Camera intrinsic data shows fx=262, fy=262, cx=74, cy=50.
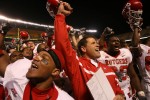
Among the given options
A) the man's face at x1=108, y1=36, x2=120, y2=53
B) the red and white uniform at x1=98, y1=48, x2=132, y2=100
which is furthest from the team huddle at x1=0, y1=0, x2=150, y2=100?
the man's face at x1=108, y1=36, x2=120, y2=53

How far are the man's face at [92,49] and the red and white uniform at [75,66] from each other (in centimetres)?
9

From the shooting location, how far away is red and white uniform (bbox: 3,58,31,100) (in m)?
3.12

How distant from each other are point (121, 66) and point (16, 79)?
2.40 m

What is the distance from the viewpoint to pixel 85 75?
3.16m

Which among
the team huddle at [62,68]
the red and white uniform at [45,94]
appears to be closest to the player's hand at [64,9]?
the team huddle at [62,68]

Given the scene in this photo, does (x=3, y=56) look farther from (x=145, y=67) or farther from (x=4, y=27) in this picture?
(x=145, y=67)

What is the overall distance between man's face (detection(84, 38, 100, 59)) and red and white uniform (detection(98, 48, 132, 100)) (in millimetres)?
1396

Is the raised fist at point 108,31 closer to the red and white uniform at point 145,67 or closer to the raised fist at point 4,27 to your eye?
the red and white uniform at point 145,67

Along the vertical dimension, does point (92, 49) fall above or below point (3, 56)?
above

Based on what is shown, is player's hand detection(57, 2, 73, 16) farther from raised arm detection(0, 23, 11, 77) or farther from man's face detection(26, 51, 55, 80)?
raised arm detection(0, 23, 11, 77)

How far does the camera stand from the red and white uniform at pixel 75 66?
9.68 ft

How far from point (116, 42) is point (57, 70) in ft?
8.43

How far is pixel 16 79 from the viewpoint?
3.11m

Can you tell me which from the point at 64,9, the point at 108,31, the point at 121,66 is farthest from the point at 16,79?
the point at 108,31
